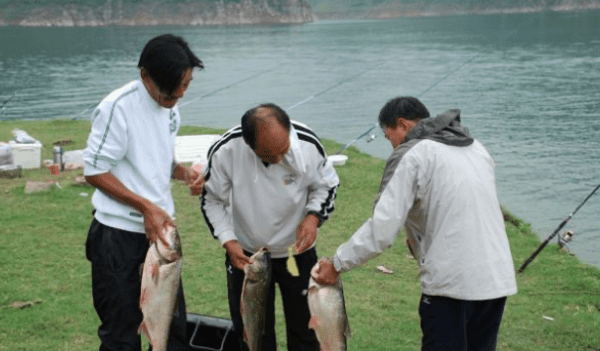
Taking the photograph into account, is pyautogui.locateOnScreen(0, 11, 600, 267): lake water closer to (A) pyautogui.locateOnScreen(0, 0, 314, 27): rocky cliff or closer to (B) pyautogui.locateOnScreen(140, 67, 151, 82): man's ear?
(B) pyautogui.locateOnScreen(140, 67, 151, 82): man's ear

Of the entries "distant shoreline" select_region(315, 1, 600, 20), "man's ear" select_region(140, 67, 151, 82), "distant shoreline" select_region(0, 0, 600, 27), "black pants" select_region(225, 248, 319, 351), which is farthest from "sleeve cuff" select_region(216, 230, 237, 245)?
"distant shoreline" select_region(0, 0, 600, 27)

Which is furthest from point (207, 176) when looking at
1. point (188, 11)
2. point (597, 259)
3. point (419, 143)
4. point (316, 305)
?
point (188, 11)

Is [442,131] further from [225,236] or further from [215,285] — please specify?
[215,285]

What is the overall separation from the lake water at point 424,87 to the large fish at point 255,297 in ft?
26.2

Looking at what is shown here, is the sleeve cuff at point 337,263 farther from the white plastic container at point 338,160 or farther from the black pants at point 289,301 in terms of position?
the white plastic container at point 338,160

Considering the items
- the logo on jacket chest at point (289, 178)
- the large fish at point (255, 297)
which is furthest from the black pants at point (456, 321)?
the logo on jacket chest at point (289, 178)

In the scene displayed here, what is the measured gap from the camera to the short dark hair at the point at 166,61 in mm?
3668

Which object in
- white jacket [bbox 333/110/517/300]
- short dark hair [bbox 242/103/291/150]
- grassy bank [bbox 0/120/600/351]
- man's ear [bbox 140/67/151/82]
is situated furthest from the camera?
grassy bank [bbox 0/120/600/351]

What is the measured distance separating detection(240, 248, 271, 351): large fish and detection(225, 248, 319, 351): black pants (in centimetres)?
21

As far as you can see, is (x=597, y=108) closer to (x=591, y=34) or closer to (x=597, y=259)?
(x=597, y=259)

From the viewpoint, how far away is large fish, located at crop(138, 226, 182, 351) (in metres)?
3.66

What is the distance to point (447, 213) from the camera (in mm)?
3541

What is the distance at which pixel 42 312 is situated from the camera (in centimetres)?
631

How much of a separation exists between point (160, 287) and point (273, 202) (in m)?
0.80
